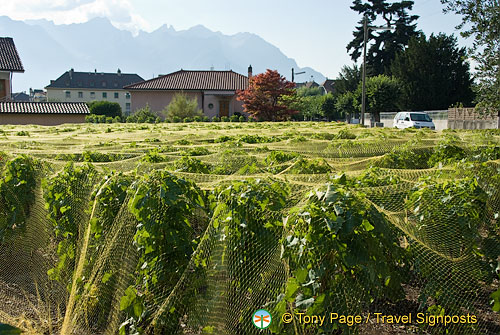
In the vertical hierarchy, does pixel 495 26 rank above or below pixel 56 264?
above

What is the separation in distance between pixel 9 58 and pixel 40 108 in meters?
10.1

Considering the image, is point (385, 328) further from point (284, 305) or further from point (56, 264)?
point (56, 264)

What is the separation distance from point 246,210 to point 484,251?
184cm

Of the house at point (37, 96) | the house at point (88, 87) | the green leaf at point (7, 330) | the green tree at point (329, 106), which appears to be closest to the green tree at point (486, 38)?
the green leaf at point (7, 330)

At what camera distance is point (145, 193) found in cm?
391

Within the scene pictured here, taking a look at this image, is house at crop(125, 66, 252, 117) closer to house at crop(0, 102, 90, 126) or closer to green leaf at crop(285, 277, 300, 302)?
house at crop(0, 102, 90, 126)

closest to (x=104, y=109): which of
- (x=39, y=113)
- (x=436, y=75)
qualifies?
(x=39, y=113)

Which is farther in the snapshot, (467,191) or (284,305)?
(467,191)

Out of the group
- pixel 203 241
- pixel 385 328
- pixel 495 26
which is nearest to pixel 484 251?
pixel 385 328

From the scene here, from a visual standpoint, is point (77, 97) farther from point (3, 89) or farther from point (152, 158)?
point (152, 158)

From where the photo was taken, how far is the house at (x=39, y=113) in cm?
2762

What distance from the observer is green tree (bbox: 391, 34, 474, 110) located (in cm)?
4325

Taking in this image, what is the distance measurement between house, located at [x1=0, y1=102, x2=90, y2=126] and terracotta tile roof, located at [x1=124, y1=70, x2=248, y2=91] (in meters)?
20.9

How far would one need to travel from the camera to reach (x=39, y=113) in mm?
27906
